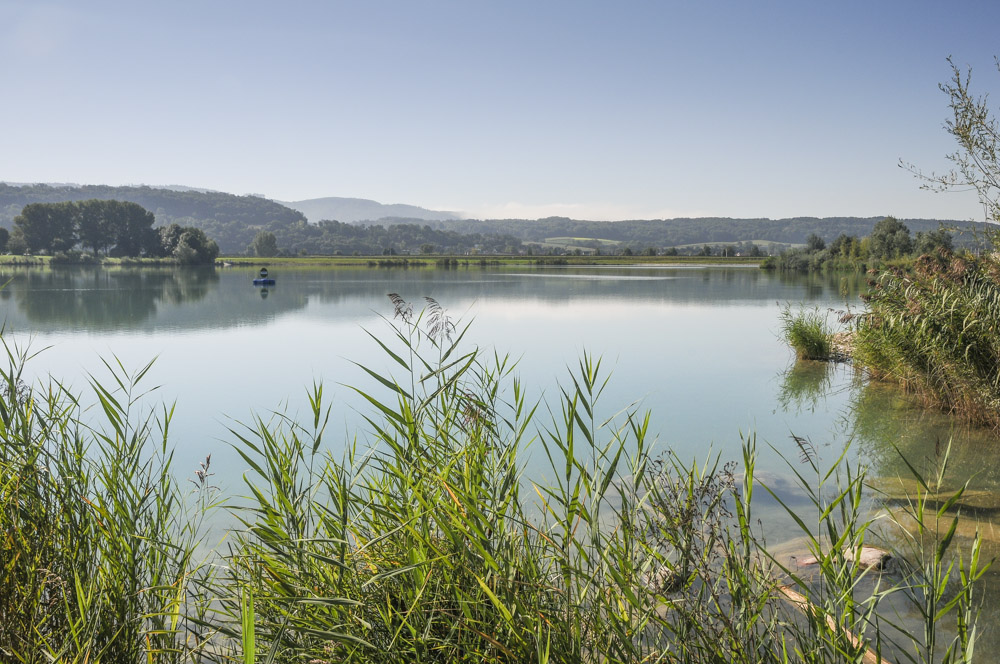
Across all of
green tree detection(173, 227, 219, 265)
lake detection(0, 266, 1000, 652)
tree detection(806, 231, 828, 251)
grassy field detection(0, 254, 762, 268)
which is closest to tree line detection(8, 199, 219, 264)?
grassy field detection(0, 254, 762, 268)

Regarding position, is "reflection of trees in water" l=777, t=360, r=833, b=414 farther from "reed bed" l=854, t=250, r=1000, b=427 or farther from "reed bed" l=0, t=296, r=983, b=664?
"reed bed" l=0, t=296, r=983, b=664

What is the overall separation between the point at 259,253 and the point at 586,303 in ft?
349

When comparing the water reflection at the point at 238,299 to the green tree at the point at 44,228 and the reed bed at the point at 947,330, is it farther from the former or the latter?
the green tree at the point at 44,228

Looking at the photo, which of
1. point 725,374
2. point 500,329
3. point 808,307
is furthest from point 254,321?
point 808,307

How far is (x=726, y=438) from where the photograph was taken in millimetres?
8461

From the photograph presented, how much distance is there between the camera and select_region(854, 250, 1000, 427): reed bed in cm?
797

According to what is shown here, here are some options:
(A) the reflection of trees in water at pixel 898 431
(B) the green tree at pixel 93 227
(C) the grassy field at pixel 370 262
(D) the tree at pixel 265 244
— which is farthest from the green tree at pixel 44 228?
(A) the reflection of trees in water at pixel 898 431

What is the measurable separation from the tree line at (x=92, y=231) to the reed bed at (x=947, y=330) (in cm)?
9540

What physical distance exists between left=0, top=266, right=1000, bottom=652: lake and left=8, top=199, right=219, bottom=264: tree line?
71.1 m

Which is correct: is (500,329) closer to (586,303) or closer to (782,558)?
(586,303)

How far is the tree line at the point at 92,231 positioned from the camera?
93.4 metres

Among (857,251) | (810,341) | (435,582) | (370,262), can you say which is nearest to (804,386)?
(810,341)

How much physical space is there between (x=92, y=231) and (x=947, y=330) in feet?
369

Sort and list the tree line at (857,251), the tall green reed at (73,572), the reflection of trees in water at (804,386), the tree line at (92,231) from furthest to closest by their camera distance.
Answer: the tree line at (92,231)
the tree line at (857,251)
the reflection of trees in water at (804,386)
the tall green reed at (73,572)
